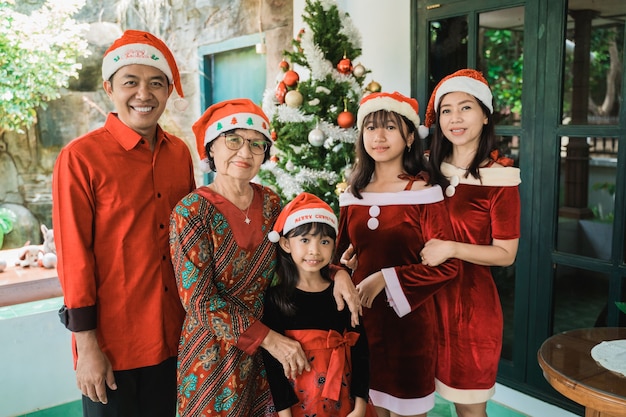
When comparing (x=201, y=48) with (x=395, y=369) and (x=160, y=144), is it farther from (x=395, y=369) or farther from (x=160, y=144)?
(x=395, y=369)

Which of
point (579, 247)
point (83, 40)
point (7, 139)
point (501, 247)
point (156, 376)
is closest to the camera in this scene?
point (156, 376)

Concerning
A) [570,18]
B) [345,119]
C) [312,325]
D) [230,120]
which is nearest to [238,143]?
[230,120]

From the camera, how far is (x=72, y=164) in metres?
1.44

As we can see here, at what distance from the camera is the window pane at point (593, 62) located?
234cm

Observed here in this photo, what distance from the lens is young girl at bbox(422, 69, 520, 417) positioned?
172cm

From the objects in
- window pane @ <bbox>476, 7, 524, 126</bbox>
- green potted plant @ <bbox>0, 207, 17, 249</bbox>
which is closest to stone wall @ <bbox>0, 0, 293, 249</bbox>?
green potted plant @ <bbox>0, 207, 17, 249</bbox>

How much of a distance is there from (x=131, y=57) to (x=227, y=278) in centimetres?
68

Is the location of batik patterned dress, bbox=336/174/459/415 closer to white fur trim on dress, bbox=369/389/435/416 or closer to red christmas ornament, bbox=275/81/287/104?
white fur trim on dress, bbox=369/389/435/416

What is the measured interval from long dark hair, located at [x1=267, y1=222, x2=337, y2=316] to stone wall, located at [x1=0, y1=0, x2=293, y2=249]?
2.69m

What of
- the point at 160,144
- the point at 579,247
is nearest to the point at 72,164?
the point at 160,144

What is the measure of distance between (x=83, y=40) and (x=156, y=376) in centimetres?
309

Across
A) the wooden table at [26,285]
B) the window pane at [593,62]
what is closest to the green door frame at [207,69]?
the wooden table at [26,285]

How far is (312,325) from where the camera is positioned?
150 cm

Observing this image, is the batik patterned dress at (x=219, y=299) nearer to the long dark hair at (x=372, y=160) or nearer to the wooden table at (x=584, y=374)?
the long dark hair at (x=372, y=160)
